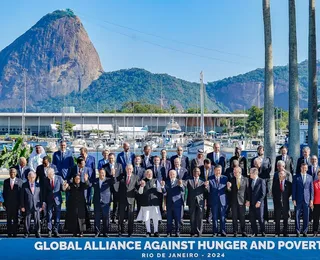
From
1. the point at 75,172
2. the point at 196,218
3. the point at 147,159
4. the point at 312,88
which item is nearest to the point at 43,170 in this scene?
the point at 75,172

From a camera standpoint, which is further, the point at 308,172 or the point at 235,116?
the point at 235,116

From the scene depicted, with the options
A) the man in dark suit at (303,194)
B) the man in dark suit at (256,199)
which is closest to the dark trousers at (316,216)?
the man in dark suit at (303,194)

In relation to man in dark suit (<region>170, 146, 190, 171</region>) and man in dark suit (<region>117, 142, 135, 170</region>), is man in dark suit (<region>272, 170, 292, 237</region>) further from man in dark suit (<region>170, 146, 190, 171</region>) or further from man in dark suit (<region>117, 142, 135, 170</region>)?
man in dark suit (<region>117, 142, 135, 170</region>)

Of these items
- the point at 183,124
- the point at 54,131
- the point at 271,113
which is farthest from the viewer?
the point at 183,124

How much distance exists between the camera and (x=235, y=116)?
12950 cm

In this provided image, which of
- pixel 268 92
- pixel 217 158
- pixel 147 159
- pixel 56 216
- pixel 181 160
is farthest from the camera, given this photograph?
pixel 268 92

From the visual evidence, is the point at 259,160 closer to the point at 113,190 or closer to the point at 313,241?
the point at 313,241

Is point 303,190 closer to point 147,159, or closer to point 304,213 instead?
point 304,213

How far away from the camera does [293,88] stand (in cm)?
1964

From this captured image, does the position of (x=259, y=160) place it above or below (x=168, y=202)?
above

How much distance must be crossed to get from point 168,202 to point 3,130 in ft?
370

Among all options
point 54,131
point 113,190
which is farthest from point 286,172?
point 54,131

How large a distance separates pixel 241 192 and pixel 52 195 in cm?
424

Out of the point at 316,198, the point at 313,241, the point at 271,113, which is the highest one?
the point at 271,113
